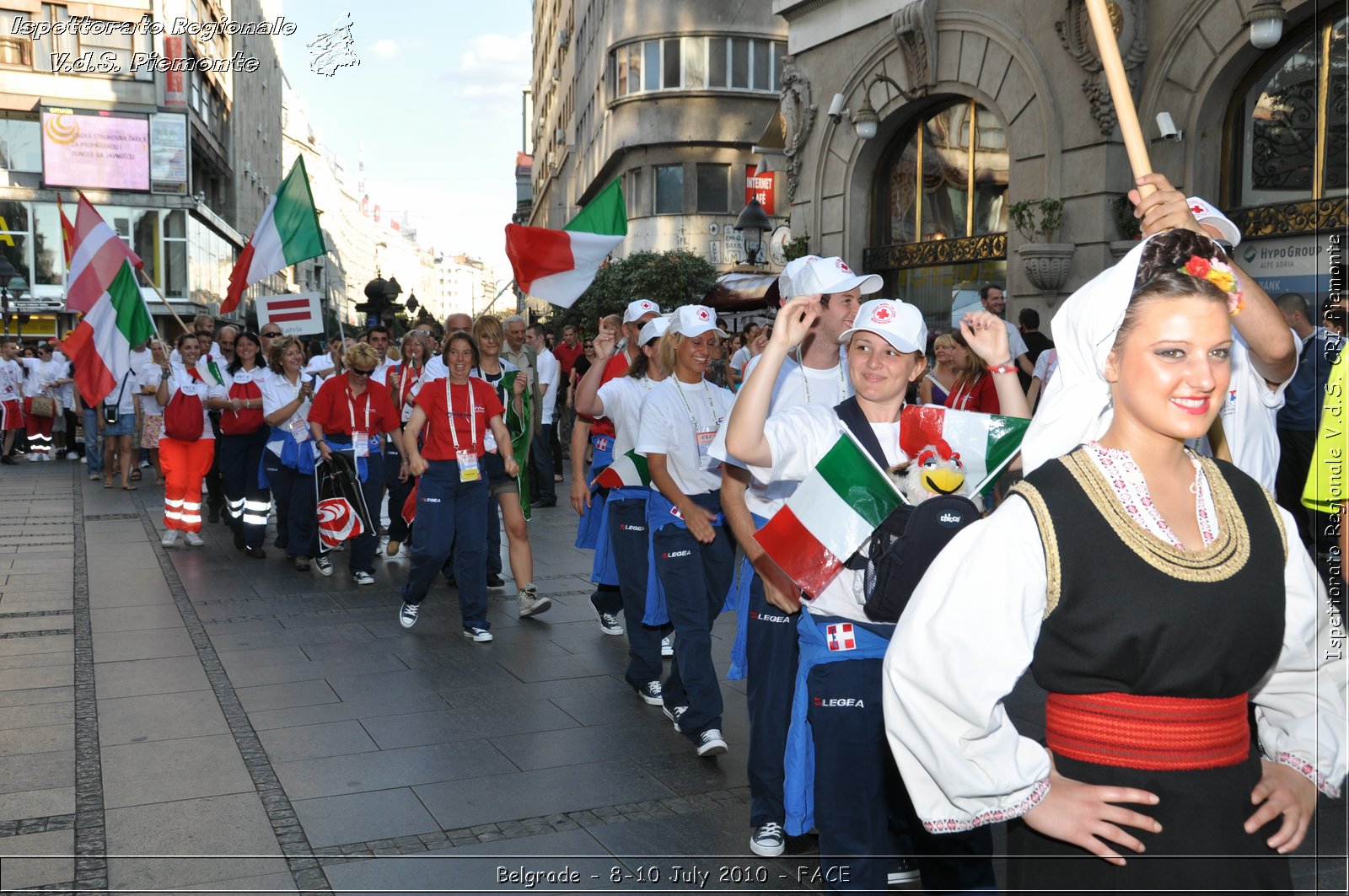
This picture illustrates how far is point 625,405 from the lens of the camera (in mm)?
6918

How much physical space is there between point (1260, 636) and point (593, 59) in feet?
166

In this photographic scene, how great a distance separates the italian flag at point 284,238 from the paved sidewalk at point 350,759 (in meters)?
5.05

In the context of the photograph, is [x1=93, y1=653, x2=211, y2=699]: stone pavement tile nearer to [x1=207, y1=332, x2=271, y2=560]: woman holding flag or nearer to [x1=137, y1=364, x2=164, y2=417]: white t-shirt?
[x1=207, y1=332, x2=271, y2=560]: woman holding flag

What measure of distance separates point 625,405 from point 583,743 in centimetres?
200

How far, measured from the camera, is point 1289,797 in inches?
89.0

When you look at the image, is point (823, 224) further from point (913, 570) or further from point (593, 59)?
point (593, 59)

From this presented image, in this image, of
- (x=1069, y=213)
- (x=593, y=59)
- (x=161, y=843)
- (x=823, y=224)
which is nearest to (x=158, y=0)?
(x=593, y=59)

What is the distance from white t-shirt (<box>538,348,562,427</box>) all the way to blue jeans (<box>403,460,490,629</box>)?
20.7 feet

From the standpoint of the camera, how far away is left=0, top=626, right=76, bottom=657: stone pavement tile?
25.3 feet

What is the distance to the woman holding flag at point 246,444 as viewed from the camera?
11.6 metres

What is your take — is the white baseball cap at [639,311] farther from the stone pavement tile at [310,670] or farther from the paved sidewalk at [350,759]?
the stone pavement tile at [310,670]

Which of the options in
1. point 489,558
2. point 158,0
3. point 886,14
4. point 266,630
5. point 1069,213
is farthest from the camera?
point 158,0

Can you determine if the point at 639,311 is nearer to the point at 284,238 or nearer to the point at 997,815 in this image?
the point at 997,815

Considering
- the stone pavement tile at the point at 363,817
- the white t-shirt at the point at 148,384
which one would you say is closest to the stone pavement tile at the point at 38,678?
the stone pavement tile at the point at 363,817
